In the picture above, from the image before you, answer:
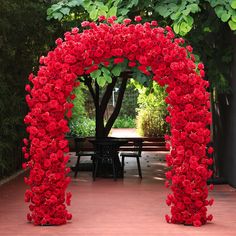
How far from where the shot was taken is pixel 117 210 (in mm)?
8961

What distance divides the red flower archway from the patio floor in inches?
12.1

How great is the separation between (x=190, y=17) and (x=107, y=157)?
16.0 ft

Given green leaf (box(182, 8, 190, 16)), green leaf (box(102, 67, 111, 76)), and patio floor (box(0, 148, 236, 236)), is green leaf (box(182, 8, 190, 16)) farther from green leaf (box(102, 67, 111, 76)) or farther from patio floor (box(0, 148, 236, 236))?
patio floor (box(0, 148, 236, 236))

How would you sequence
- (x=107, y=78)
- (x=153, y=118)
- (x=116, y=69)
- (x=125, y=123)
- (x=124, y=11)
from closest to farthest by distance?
(x=107, y=78)
(x=116, y=69)
(x=124, y=11)
(x=153, y=118)
(x=125, y=123)

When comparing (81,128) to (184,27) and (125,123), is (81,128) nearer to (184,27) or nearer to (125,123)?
(125,123)

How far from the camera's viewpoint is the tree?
8.93 m

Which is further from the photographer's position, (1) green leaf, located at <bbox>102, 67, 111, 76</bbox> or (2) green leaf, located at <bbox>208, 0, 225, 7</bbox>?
(2) green leaf, located at <bbox>208, 0, 225, 7</bbox>

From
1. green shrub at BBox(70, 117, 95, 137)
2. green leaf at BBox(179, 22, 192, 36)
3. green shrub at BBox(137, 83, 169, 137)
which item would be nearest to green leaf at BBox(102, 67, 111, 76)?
green leaf at BBox(179, 22, 192, 36)

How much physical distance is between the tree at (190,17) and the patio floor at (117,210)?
174 centimetres

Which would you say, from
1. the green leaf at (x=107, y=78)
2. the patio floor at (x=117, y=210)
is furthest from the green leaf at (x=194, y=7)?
the patio floor at (x=117, y=210)

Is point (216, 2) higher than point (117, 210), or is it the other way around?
point (216, 2)

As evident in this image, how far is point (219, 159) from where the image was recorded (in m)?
13.3

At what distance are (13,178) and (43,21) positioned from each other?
321 cm

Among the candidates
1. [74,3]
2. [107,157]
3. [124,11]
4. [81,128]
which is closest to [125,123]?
[81,128]
